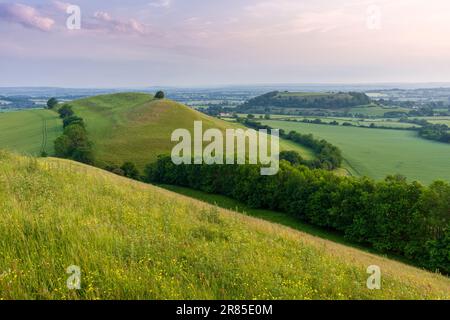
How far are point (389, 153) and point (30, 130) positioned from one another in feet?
365

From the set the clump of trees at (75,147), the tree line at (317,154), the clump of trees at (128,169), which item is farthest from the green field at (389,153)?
the clump of trees at (75,147)

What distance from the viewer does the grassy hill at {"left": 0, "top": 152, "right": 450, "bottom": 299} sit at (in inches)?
240

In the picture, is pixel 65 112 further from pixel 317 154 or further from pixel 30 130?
pixel 317 154

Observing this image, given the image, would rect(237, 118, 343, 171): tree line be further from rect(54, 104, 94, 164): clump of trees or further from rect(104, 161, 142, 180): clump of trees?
rect(54, 104, 94, 164): clump of trees

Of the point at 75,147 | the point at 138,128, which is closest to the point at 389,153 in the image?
the point at 138,128

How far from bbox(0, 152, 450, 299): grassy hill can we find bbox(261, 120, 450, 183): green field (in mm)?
78144

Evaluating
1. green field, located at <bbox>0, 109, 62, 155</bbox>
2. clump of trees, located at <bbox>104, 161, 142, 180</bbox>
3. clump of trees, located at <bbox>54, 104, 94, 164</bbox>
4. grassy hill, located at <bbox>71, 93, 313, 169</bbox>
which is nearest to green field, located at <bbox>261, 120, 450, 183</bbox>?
grassy hill, located at <bbox>71, 93, 313, 169</bbox>

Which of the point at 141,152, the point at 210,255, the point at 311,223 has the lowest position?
the point at 311,223

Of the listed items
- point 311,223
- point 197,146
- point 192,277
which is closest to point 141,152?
point 197,146

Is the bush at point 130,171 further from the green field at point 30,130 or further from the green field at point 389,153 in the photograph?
the green field at point 389,153

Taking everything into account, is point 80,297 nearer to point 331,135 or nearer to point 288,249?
point 288,249

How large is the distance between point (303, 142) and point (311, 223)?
6600 cm

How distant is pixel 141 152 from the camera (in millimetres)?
86750
